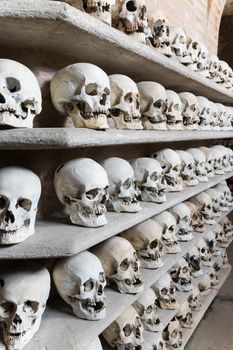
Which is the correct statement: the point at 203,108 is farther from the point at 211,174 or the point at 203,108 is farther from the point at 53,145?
the point at 53,145

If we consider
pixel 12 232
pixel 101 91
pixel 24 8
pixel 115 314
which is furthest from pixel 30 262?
pixel 24 8

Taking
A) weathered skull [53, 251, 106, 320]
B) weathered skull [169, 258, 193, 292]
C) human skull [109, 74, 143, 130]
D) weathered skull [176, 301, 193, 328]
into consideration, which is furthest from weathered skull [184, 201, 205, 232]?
weathered skull [53, 251, 106, 320]

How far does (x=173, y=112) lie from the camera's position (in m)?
2.22

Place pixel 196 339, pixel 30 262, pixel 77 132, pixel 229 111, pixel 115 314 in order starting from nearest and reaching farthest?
pixel 77 132 → pixel 30 262 → pixel 115 314 → pixel 196 339 → pixel 229 111

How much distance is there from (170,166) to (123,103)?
66 cm

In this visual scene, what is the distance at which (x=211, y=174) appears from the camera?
3047 mm

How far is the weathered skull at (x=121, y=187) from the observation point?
1782 mm

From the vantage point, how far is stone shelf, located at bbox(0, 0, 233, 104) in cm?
121

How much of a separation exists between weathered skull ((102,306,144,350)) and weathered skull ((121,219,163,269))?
0.89 ft

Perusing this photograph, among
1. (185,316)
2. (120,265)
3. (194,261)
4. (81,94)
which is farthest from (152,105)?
(185,316)

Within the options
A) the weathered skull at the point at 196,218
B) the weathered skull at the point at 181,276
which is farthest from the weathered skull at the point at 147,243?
the weathered skull at the point at 196,218

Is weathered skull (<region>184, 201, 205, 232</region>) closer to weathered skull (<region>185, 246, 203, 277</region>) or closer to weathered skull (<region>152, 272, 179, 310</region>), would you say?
weathered skull (<region>185, 246, 203, 277</region>)

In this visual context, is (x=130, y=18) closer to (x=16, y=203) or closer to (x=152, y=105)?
(x=152, y=105)

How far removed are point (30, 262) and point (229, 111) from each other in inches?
95.8
